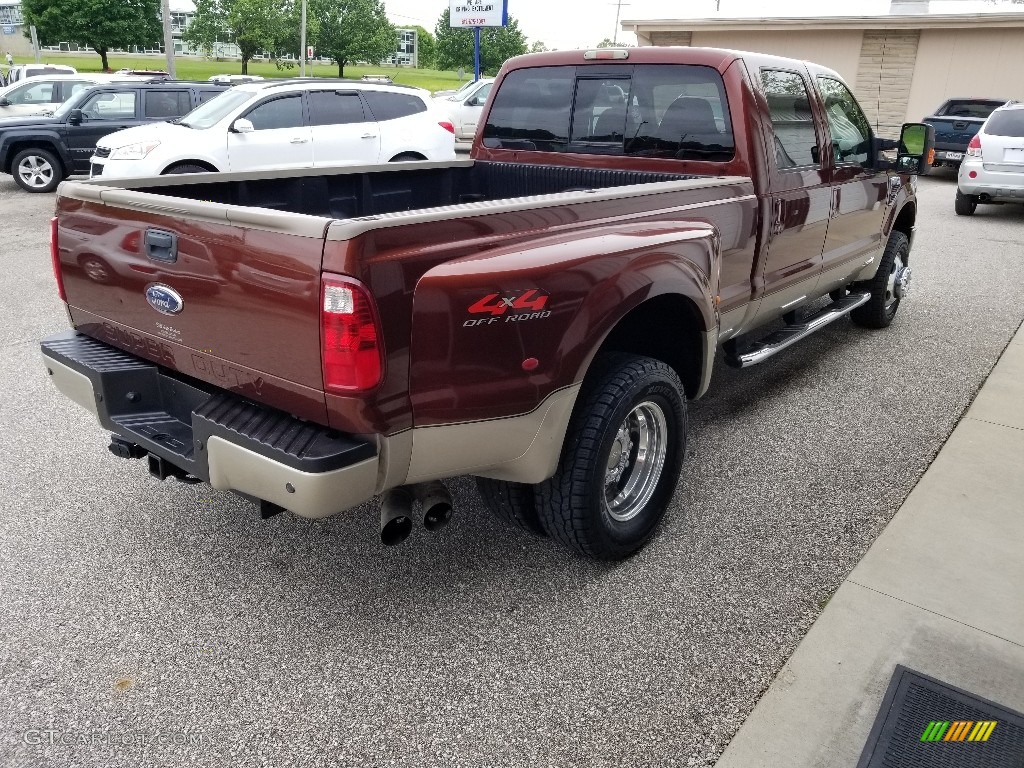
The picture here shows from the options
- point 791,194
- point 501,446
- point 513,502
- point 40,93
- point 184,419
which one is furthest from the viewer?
point 40,93

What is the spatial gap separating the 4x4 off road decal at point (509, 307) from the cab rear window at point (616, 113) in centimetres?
187

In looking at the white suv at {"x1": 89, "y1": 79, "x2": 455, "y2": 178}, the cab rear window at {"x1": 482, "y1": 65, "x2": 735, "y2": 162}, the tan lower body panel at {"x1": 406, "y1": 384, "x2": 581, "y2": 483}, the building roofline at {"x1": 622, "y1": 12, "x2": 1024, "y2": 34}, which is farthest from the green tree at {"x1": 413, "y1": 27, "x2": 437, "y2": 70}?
the tan lower body panel at {"x1": 406, "y1": 384, "x2": 581, "y2": 483}

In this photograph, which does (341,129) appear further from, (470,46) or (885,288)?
(470,46)

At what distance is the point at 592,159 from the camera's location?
4.33 m

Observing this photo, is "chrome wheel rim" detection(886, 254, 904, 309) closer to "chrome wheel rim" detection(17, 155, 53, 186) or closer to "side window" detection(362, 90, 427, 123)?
"side window" detection(362, 90, 427, 123)

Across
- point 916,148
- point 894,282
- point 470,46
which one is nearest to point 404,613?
point 916,148

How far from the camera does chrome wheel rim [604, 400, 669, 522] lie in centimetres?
326

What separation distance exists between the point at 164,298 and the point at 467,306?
1059 millimetres

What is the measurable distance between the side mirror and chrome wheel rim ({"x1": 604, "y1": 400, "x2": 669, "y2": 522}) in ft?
10.9

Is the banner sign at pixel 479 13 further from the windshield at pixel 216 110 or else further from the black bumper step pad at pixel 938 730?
the black bumper step pad at pixel 938 730

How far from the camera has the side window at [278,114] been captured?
10602 mm

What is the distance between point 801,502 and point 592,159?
2.03m

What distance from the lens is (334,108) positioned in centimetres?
1119

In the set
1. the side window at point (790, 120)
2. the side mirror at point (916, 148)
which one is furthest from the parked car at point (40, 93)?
the side window at point (790, 120)
